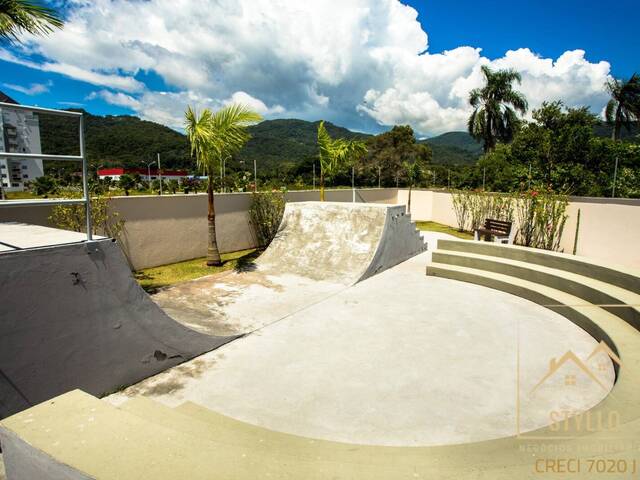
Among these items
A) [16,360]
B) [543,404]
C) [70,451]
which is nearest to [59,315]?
[16,360]

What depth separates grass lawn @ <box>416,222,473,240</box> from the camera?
14.1 m

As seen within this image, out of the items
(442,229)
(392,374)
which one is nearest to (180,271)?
(392,374)

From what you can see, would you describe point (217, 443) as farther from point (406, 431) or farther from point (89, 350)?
point (89, 350)

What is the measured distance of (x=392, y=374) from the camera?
13.5ft

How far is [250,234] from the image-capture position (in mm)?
11562

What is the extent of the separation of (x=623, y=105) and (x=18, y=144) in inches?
1446

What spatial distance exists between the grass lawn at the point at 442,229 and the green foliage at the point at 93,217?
1124 cm

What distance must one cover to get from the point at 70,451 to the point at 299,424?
1.90 metres

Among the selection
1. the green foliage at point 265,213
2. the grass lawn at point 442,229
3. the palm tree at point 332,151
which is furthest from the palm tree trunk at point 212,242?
the grass lawn at point 442,229

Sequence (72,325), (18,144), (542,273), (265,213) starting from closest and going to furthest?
(18,144) < (72,325) < (542,273) < (265,213)

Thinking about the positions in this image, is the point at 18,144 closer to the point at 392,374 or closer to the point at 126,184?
the point at 392,374

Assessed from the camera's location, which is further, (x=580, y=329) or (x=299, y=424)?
(x=580, y=329)

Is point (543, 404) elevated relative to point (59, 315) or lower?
lower

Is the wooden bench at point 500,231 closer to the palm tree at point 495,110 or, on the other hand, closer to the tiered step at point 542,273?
the tiered step at point 542,273
